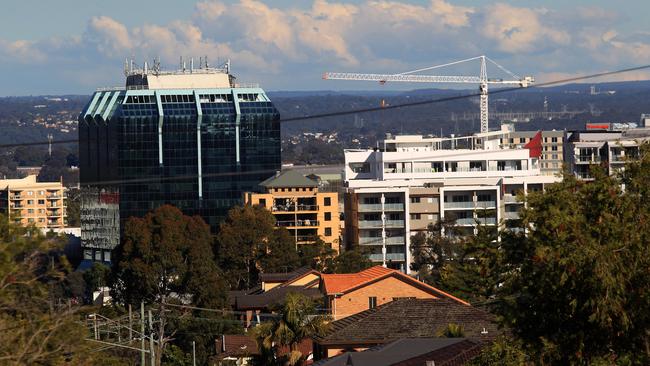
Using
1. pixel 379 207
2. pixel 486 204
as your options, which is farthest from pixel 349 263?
pixel 486 204

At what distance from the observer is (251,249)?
316ft

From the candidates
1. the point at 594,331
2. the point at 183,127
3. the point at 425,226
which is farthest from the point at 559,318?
the point at 183,127

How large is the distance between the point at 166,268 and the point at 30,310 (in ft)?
203

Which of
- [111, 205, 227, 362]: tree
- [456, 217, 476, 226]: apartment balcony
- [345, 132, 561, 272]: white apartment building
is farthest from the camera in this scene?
[345, 132, 561, 272]: white apartment building

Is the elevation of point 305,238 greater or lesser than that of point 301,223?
lesser

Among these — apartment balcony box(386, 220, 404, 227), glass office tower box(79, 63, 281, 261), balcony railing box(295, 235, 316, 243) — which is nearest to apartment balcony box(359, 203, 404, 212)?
apartment balcony box(386, 220, 404, 227)

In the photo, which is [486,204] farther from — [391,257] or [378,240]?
[378,240]

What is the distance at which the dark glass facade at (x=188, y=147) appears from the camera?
145 metres

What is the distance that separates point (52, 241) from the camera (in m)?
20.8

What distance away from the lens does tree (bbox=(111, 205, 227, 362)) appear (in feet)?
261

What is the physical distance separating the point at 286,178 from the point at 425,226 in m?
10.3

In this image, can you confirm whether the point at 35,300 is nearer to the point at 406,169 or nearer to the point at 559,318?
the point at 559,318

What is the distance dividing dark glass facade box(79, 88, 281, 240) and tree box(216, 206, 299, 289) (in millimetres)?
44003

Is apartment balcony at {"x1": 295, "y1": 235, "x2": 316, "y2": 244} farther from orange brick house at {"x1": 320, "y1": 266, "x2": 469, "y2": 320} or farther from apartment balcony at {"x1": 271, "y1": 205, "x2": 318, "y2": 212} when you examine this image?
orange brick house at {"x1": 320, "y1": 266, "x2": 469, "y2": 320}
